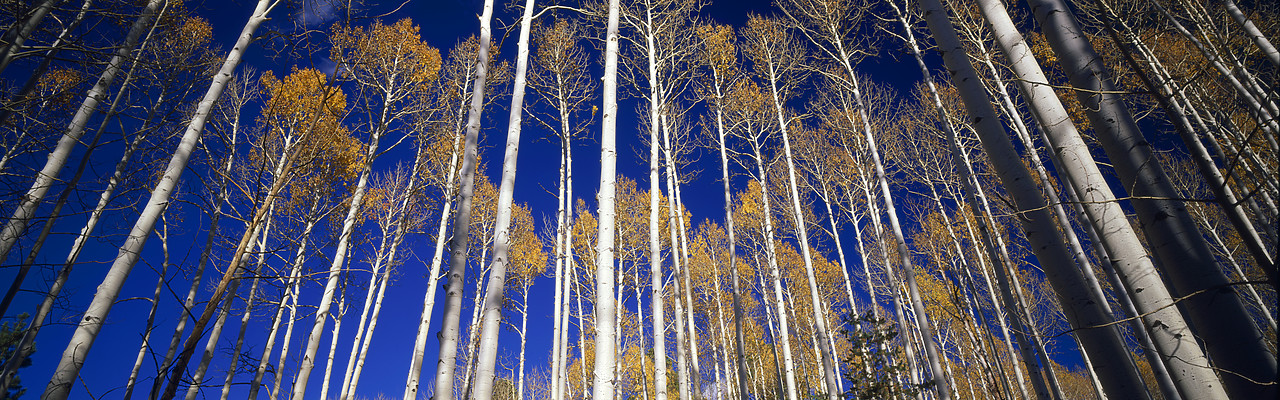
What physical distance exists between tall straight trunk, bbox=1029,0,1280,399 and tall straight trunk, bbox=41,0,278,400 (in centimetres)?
601

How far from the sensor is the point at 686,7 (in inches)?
350

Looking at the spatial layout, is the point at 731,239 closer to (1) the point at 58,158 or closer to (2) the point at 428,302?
(2) the point at 428,302

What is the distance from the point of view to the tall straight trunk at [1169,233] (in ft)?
5.67

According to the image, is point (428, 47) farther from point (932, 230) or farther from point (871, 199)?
point (932, 230)

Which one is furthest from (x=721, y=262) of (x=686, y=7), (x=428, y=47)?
(x=428, y=47)

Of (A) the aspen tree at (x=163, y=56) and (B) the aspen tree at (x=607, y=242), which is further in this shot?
(A) the aspen tree at (x=163, y=56)

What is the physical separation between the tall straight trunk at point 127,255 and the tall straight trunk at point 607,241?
353 cm

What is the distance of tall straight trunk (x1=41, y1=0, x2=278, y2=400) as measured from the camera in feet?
10.6

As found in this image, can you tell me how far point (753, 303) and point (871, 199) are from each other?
8.16 m

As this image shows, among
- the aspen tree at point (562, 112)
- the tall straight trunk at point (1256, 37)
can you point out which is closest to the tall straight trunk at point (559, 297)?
the aspen tree at point (562, 112)

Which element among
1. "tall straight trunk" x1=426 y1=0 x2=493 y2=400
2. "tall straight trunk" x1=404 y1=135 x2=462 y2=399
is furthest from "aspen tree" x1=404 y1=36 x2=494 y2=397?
"tall straight trunk" x1=426 y1=0 x2=493 y2=400

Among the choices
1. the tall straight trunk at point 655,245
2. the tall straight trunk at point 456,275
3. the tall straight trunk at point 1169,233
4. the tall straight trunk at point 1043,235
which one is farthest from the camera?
the tall straight trunk at point 655,245

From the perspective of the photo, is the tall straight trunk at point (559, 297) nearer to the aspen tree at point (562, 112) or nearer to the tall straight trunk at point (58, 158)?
the aspen tree at point (562, 112)

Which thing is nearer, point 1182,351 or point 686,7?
point 1182,351
